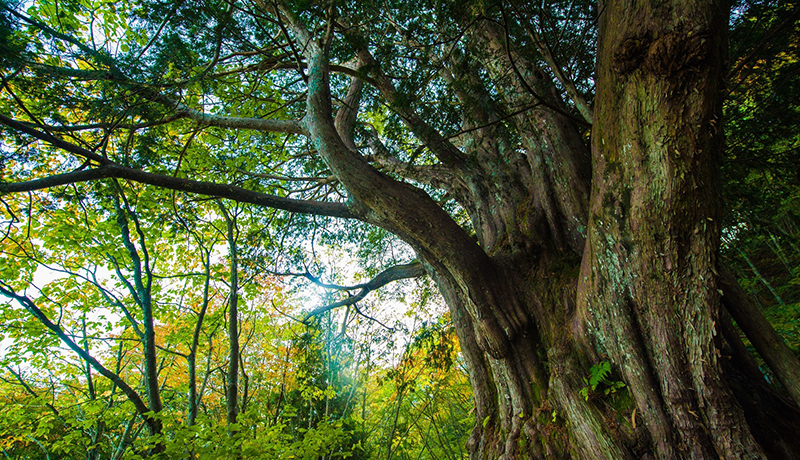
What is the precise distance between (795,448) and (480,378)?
219cm

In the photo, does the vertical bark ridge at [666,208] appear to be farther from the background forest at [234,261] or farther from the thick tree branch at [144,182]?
the thick tree branch at [144,182]

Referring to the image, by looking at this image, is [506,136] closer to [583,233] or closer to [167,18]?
[583,233]

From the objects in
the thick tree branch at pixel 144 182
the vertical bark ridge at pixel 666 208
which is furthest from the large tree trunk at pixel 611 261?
the thick tree branch at pixel 144 182

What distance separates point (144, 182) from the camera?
99.1 inches

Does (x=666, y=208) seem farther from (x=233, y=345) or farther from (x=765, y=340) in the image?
(x=233, y=345)

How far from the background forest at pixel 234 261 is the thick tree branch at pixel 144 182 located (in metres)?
0.49

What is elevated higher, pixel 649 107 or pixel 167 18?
pixel 167 18

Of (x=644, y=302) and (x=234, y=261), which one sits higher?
(x=234, y=261)

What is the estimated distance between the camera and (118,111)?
294cm

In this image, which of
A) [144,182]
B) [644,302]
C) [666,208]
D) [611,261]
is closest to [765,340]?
[644,302]

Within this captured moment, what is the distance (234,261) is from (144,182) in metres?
3.03

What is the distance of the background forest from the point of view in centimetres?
309

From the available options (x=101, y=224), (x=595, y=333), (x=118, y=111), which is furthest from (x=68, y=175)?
(x=101, y=224)

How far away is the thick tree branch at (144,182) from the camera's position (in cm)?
196
